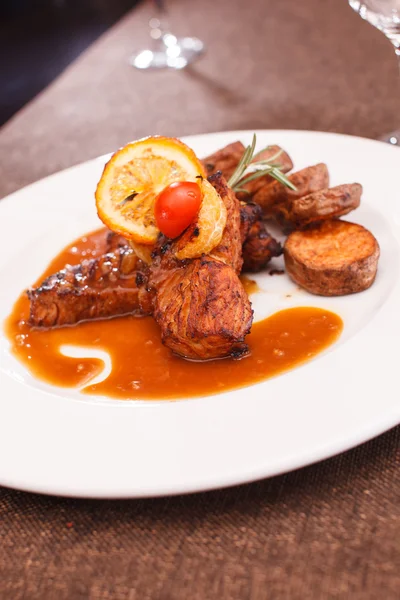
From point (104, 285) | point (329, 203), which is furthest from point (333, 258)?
point (104, 285)

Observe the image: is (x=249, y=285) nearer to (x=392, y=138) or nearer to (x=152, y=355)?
(x=152, y=355)

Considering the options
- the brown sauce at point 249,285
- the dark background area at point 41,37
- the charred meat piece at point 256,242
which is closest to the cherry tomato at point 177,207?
the charred meat piece at point 256,242

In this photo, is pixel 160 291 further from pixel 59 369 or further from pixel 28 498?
pixel 28 498

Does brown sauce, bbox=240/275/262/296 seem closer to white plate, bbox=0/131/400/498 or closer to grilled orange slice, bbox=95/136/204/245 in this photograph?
white plate, bbox=0/131/400/498

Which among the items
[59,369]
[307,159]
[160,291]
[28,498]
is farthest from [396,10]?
[28,498]

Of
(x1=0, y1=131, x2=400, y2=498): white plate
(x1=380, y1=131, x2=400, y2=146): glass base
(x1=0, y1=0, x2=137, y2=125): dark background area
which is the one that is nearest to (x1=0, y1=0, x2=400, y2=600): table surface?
(x1=0, y1=131, x2=400, y2=498): white plate
